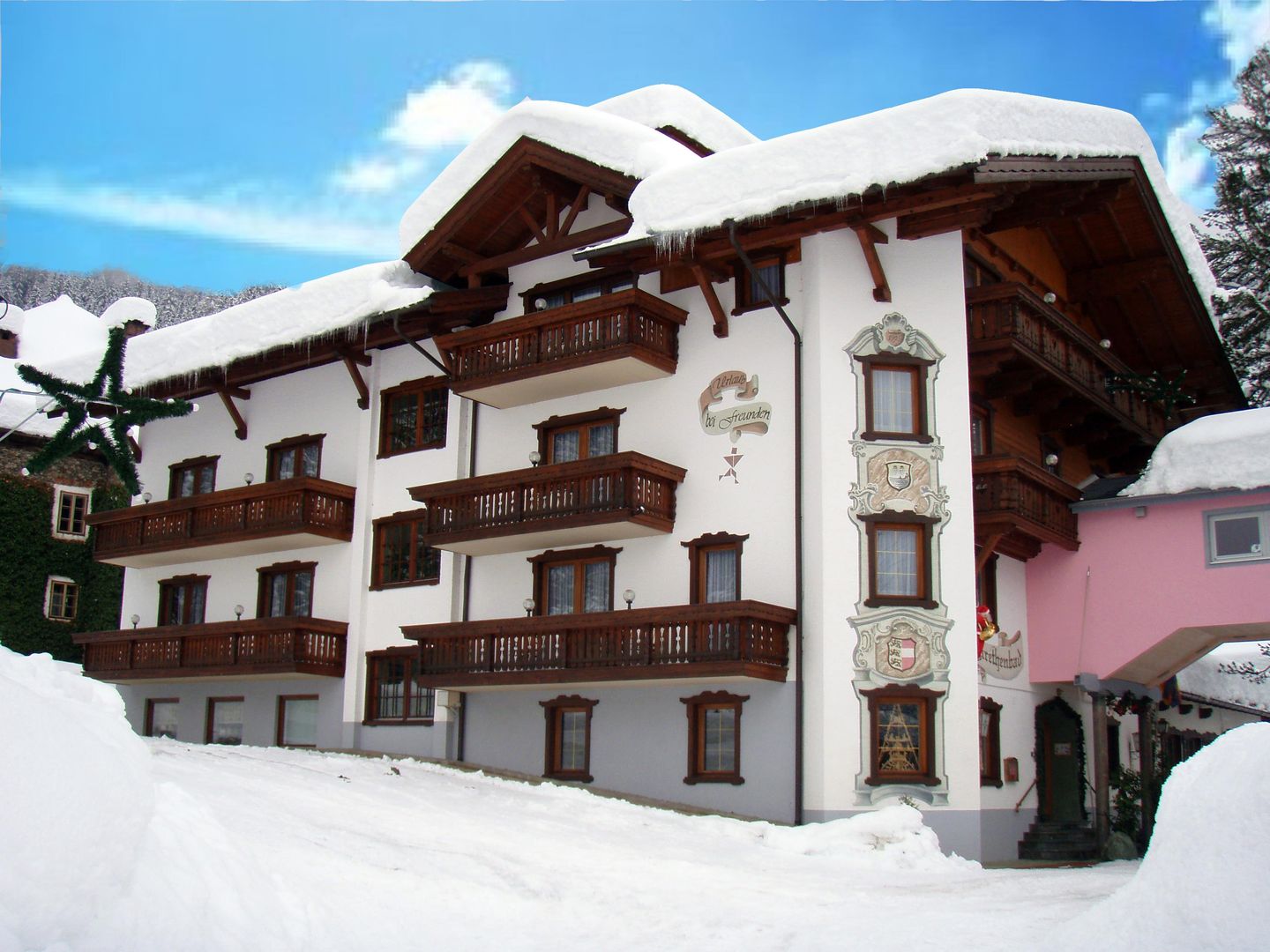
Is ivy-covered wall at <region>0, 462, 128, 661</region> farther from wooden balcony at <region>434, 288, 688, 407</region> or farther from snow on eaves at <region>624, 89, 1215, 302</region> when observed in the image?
snow on eaves at <region>624, 89, 1215, 302</region>

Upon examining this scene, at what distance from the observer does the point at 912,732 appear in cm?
2166

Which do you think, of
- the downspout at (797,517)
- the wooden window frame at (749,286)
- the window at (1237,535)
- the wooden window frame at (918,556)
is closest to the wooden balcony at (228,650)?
the downspout at (797,517)

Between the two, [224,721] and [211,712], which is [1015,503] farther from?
[211,712]

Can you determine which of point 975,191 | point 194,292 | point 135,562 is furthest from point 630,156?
point 194,292

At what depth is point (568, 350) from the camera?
79.8 feet

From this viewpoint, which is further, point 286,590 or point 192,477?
point 192,477

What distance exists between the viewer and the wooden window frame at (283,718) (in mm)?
28797

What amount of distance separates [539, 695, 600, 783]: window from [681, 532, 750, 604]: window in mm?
2869

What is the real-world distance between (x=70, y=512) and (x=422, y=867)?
2845 cm

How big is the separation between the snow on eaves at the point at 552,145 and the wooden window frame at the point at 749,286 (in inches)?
79.3

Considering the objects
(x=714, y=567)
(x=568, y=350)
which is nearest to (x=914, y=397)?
(x=714, y=567)

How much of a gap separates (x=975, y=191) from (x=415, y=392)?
12614 mm

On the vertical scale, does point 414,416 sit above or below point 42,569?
above

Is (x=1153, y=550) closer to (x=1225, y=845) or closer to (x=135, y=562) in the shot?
(x=1225, y=845)
